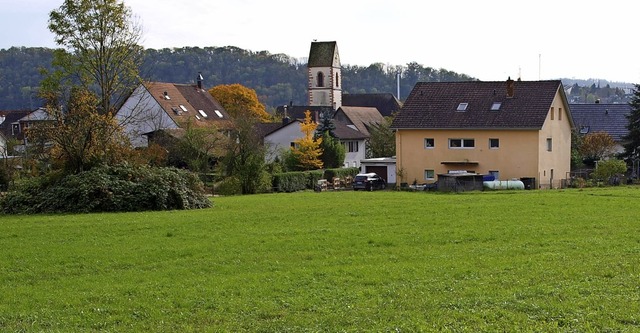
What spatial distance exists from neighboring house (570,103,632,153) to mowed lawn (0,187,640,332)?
164ft

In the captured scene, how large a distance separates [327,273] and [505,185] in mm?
30854

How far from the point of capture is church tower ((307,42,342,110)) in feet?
354

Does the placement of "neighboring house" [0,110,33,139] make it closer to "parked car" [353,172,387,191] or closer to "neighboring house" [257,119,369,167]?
"neighboring house" [257,119,369,167]

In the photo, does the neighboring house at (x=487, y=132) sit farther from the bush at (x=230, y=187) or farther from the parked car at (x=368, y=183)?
the bush at (x=230, y=187)

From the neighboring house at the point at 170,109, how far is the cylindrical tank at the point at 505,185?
23454 mm

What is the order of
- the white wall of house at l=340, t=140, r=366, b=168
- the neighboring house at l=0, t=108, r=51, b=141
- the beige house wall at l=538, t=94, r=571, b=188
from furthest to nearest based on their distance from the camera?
1. the neighboring house at l=0, t=108, r=51, b=141
2. the white wall of house at l=340, t=140, r=366, b=168
3. the beige house wall at l=538, t=94, r=571, b=188

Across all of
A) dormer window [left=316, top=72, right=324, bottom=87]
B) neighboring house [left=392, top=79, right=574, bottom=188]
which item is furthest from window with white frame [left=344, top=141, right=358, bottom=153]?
dormer window [left=316, top=72, right=324, bottom=87]

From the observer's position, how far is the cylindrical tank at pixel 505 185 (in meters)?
43.0

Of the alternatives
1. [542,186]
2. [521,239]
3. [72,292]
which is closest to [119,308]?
[72,292]

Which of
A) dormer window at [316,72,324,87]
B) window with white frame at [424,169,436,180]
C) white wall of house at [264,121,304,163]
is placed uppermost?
dormer window at [316,72,324,87]

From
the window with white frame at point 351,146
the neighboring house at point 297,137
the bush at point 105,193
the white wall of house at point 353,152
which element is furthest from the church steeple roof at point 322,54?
the bush at point 105,193

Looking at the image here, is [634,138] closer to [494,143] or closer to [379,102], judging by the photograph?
[494,143]

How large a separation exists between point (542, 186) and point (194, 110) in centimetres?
3464

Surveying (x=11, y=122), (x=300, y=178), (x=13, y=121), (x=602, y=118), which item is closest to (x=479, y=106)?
(x=300, y=178)
